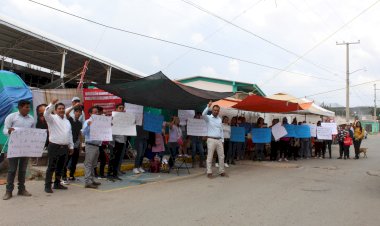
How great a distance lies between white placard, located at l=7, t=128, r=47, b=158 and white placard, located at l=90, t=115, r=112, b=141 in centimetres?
104

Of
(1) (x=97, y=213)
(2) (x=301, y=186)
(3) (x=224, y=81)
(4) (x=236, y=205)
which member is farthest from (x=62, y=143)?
(3) (x=224, y=81)

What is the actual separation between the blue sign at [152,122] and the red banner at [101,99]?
1598mm

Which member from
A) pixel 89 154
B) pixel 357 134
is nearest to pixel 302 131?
pixel 357 134

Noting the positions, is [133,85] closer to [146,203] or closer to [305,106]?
[146,203]

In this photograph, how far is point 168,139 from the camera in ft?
36.2

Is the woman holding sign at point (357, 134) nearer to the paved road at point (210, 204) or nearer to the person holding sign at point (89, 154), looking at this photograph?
the paved road at point (210, 204)

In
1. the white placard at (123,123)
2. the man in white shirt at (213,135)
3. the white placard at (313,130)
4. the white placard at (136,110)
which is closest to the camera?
the white placard at (123,123)

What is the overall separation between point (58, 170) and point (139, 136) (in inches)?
109

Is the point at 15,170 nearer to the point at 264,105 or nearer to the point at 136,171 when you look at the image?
the point at 136,171

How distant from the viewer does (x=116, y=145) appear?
29.8 ft

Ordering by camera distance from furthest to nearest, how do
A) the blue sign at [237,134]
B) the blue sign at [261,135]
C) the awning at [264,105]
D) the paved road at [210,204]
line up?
the blue sign at [261,135], the blue sign at [237,134], the awning at [264,105], the paved road at [210,204]

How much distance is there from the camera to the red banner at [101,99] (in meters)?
11.2

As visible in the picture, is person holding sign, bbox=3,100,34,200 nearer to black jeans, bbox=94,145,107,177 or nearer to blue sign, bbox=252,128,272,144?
black jeans, bbox=94,145,107,177

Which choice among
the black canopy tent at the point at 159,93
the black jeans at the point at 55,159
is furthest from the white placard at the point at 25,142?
the black canopy tent at the point at 159,93
